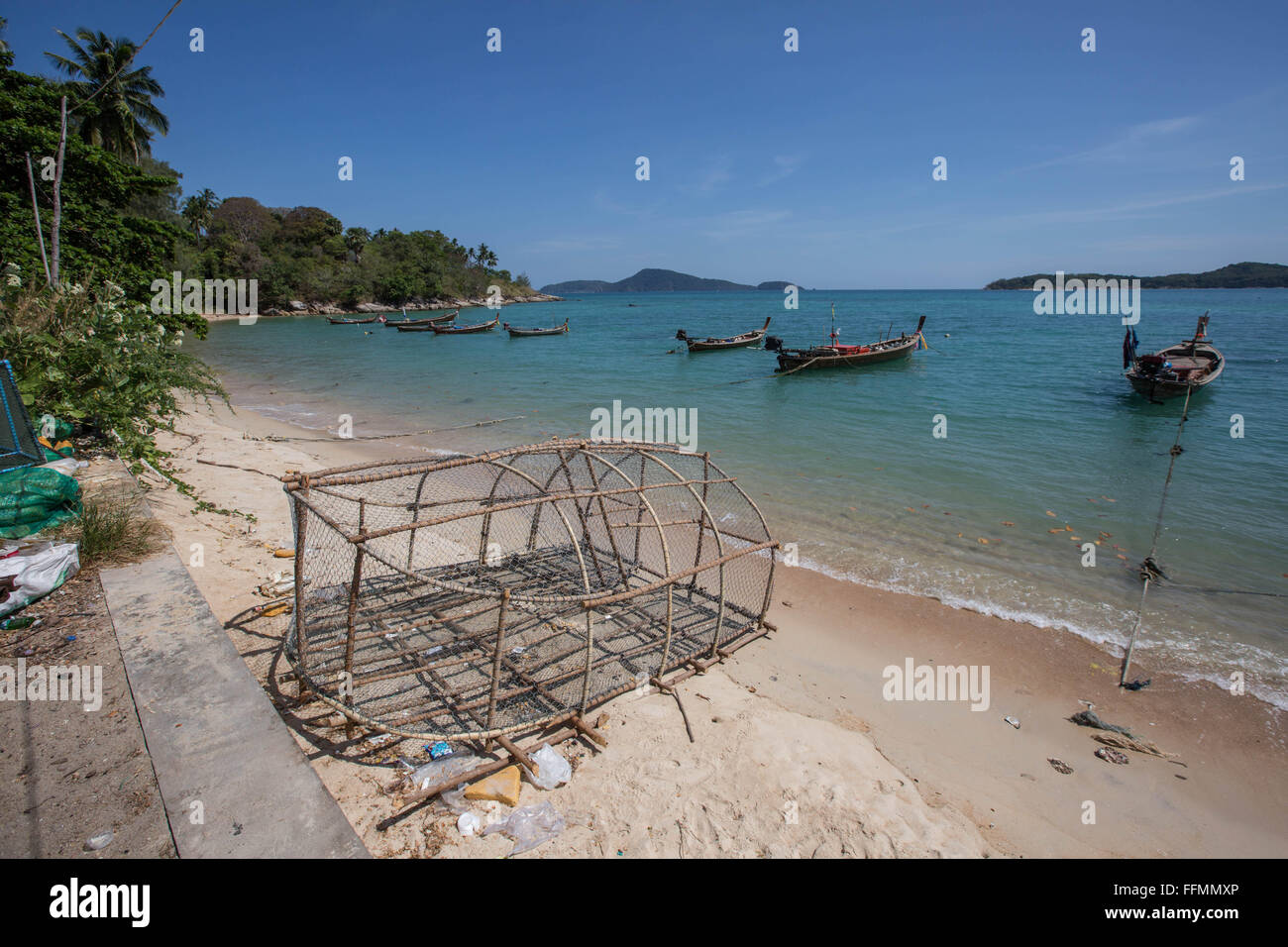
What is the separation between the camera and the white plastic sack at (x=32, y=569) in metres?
4.11

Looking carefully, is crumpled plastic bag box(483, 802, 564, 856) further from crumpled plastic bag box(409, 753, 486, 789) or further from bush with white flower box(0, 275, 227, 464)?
bush with white flower box(0, 275, 227, 464)

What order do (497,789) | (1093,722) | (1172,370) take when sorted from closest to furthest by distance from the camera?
(497,789) → (1093,722) → (1172,370)

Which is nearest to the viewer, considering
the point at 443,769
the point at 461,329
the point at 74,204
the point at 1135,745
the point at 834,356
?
the point at 443,769

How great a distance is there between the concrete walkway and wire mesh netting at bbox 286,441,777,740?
43 centimetres

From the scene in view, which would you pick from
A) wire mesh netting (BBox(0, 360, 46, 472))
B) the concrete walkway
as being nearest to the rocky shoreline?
wire mesh netting (BBox(0, 360, 46, 472))

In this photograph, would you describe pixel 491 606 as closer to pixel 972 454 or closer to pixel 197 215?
pixel 972 454

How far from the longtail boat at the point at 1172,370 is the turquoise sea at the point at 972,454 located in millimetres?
640

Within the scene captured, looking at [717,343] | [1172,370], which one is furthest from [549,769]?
[717,343]

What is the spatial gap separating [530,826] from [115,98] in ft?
135

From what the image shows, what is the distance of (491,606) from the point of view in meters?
5.20

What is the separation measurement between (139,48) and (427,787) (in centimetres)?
786

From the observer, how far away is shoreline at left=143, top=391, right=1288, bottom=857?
3670 millimetres
